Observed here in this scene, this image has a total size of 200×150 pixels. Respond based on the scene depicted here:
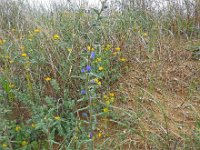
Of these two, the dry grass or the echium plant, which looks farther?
the dry grass

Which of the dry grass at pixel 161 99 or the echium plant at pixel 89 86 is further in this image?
the dry grass at pixel 161 99

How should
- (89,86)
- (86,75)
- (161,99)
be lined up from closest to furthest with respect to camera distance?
(86,75), (89,86), (161,99)

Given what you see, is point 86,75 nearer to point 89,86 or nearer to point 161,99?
point 89,86

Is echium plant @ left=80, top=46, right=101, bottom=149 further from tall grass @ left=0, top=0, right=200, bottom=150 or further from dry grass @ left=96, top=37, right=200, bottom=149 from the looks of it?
dry grass @ left=96, top=37, right=200, bottom=149

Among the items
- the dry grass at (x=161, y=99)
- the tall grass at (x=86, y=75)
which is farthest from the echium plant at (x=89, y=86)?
the dry grass at (x=161, y=99)

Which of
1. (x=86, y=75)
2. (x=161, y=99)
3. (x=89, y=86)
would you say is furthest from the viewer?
(x=161, y=99)

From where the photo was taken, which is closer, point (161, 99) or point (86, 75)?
point (86, 75)

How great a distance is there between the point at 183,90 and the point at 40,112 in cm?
114

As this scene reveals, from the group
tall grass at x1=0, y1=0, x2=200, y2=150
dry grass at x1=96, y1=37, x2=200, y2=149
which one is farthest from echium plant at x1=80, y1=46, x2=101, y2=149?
dry grass at x1=96, y1=37, x2=200, y2=149

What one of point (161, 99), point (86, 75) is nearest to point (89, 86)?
point (86, 75)

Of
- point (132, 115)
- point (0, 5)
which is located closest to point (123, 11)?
point (132, 115)

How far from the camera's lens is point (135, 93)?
225 cm

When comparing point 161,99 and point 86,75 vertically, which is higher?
point 86,75

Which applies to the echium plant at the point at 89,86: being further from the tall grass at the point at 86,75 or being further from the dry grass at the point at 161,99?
the dry grass at the point at 161,99
